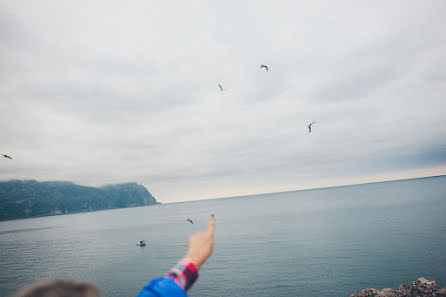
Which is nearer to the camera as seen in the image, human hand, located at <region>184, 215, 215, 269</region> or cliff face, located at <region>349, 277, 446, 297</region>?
human hand, located at <region>184, 215, 215, 269</region>

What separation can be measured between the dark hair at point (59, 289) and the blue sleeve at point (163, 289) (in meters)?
0.38

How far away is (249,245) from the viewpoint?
225ft

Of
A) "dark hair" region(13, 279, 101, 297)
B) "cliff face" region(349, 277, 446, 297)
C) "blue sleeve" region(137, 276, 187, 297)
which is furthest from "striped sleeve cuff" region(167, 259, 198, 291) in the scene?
"cliff face" region(349, 277, 446, 297)

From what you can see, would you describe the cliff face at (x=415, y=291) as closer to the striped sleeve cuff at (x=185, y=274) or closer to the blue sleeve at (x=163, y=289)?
the striped sleeve cuff at (x=185, y=274)

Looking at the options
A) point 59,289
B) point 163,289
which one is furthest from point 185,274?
point 59,289

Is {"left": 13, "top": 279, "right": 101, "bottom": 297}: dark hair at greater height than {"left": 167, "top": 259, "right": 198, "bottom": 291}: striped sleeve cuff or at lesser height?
greater

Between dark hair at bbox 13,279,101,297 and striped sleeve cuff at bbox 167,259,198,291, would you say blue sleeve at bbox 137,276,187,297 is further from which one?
dark hair at bbox 13,279,101,297

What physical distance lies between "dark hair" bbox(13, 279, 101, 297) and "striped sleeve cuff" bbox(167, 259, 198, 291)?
634mm

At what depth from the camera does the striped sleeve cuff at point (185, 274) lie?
198cm

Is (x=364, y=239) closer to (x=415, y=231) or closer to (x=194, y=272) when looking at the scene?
(x=415, y=231)

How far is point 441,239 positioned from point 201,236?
75.3m

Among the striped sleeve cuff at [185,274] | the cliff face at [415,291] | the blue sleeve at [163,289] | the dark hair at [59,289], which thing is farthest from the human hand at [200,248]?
the cliff face at [415,291]

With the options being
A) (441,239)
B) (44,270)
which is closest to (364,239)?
(441,239)

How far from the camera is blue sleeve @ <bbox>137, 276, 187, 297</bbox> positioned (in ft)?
5.75
